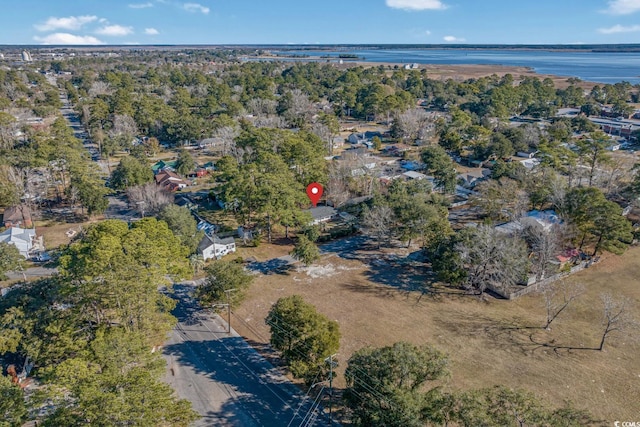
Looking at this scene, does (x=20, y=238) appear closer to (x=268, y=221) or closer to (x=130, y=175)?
(x=130, y=175)

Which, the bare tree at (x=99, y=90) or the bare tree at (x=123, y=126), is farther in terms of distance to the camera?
the bare tree at (x=99, y=90)

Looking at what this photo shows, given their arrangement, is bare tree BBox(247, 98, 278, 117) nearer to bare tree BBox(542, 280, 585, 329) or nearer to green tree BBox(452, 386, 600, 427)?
bare tree BBox(542, 280, 585, 329)

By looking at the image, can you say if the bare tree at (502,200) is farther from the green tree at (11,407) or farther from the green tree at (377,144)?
the green tree at (11,407)

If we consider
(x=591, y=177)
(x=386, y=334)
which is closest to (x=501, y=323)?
(x=386, y=334)

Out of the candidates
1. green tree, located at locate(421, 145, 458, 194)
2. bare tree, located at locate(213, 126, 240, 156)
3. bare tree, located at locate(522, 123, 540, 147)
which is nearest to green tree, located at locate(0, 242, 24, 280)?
Result: bare tree, located at locate(213, 126, 240, 156)

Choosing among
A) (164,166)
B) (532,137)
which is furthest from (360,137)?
(164,166)

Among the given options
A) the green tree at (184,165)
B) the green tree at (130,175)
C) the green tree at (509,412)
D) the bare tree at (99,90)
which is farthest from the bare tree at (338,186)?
the bare tree at (99,90)

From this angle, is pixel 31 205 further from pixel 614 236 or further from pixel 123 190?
pixel 614 236
